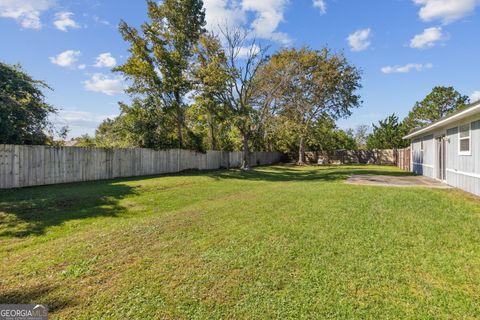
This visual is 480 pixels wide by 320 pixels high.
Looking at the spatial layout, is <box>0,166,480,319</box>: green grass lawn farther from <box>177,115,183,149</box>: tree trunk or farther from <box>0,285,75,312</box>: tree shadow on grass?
<box>177,115,183,149</box>: tree trunk

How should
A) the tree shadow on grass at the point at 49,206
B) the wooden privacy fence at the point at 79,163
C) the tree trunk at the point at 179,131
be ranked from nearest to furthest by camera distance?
the tree shadow on grass at the point at 49,206 < the wooden privacy fence at the point at 79,163 < the tree trunk at the point at 179,131

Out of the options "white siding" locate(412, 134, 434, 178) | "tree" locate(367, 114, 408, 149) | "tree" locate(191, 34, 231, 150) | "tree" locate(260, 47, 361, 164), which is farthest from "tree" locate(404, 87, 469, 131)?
"tree" locate(191, 34, 231, 150)

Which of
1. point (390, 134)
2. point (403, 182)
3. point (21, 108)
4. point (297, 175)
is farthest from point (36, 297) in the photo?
point (390, 134)

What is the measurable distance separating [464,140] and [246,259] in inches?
353

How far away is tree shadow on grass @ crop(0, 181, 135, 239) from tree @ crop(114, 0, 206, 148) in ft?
31.0

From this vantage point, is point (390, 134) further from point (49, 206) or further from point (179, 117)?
point (49, 206)

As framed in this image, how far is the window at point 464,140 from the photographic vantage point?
8358 mm

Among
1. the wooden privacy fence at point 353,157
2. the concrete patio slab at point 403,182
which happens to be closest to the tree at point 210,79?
the concrete patio slab at point 403,182

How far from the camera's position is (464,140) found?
877 centimetres

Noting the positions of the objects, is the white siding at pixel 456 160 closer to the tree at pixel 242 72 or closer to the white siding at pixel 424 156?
the white siding at pixel 424 156

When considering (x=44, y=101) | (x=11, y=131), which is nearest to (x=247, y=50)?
(x=44, y=101)

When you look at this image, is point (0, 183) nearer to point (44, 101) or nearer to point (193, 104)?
point (44, 101)

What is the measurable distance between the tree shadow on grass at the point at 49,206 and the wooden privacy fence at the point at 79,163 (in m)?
0.80

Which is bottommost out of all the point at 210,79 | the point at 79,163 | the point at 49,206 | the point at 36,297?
the point at 36,297
